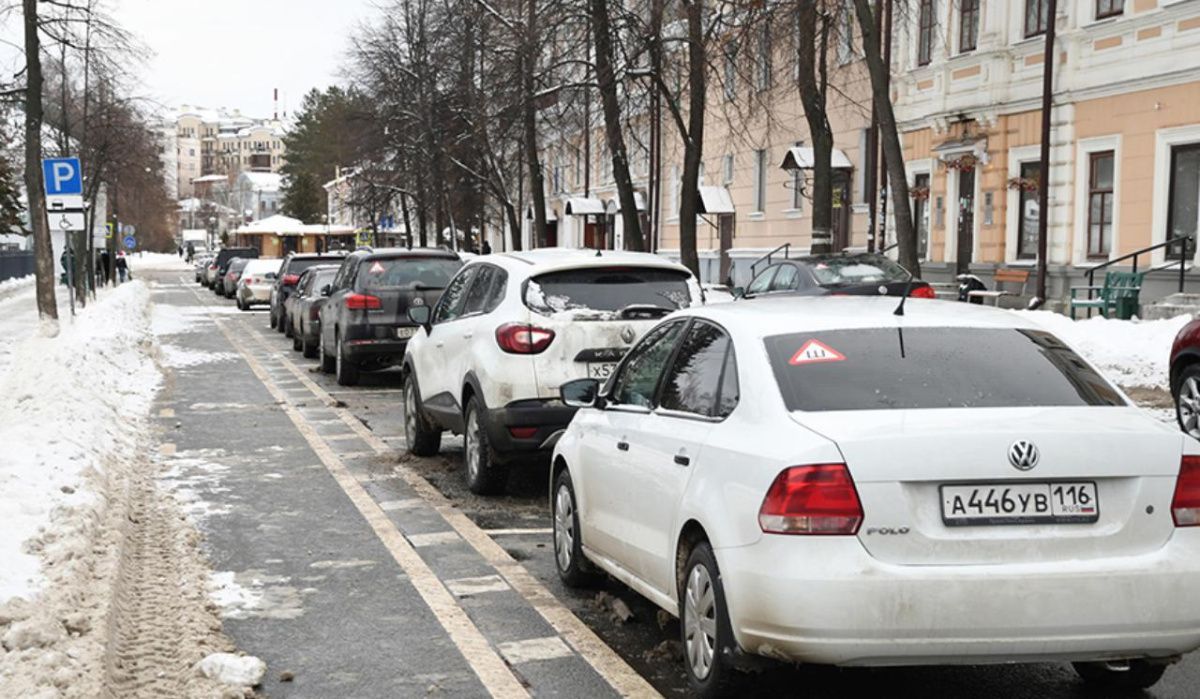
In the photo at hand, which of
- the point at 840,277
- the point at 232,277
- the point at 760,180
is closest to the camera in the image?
the point at 840,277

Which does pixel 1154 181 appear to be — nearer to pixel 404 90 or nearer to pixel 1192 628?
pixel 1192 628

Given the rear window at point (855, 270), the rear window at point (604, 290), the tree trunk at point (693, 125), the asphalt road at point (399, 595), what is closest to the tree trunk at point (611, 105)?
the tree trunk at point (693, 125)

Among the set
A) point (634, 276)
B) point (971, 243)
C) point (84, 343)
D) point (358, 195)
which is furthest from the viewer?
point (358, 195)

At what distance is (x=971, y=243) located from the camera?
100.0ft

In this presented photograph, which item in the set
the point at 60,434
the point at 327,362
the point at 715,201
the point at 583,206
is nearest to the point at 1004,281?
the point at 327,362

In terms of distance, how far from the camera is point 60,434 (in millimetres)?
10570

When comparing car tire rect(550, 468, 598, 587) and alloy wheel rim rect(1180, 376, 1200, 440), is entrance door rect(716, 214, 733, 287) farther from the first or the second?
car tire rect(550, 468, 598, 587)

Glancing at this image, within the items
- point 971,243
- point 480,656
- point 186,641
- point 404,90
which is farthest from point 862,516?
point 404,90

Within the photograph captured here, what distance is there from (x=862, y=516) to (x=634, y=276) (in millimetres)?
5455

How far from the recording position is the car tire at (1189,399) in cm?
1184

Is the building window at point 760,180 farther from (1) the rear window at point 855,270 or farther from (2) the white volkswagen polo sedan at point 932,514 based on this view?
(2) the white volkswagen polo sedan at point 932,514

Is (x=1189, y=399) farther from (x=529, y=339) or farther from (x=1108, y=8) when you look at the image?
(x=1108, y=8)

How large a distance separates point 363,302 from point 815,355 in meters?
13.0

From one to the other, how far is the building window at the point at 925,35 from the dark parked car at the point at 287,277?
13.8m
